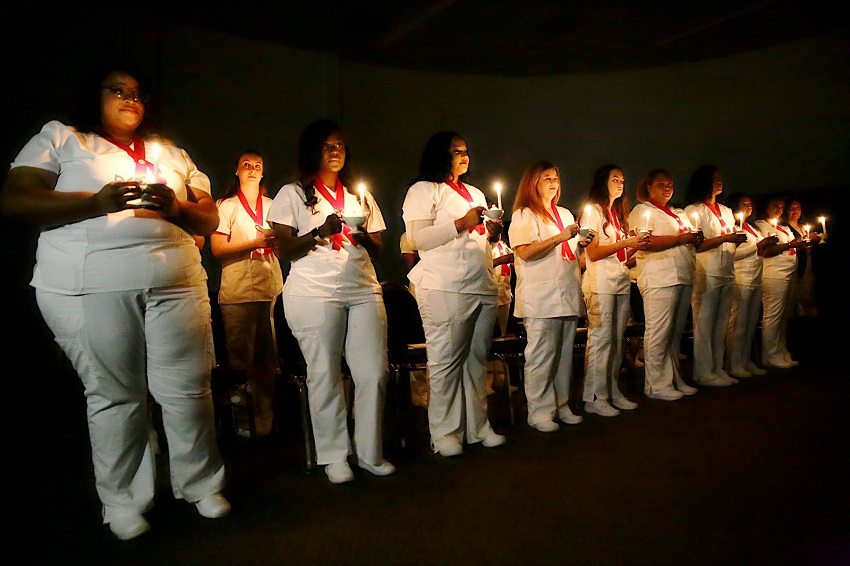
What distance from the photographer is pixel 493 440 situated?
127 inches

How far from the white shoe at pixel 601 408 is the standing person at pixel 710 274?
1316mm

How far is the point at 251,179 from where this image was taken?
3756 millimetres

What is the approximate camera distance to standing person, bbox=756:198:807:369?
18.1 feet

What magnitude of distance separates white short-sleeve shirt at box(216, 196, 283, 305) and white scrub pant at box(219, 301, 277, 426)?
0.06m

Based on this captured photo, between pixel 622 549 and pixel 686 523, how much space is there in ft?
1.20

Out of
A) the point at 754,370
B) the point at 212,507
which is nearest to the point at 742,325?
the point at 754,370

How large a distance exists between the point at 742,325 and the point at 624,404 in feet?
5.93

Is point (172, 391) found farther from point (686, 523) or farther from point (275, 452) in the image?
point (686, 523)

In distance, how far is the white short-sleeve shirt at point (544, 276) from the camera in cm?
348

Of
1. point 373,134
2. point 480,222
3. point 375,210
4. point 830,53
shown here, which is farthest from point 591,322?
point 830,53

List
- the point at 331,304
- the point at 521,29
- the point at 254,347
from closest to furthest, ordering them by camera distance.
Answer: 1. the point at 331,304
2. the point at 254,347
3. the point at 521,29

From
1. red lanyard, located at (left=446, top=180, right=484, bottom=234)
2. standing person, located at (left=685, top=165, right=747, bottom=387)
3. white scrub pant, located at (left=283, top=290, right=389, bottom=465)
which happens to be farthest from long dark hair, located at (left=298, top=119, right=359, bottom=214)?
standing person, located at (left=685, top=165, right=747, bottom=387)

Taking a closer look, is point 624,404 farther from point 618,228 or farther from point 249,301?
point 249,301

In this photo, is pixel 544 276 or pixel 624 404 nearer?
pixel 544 276
